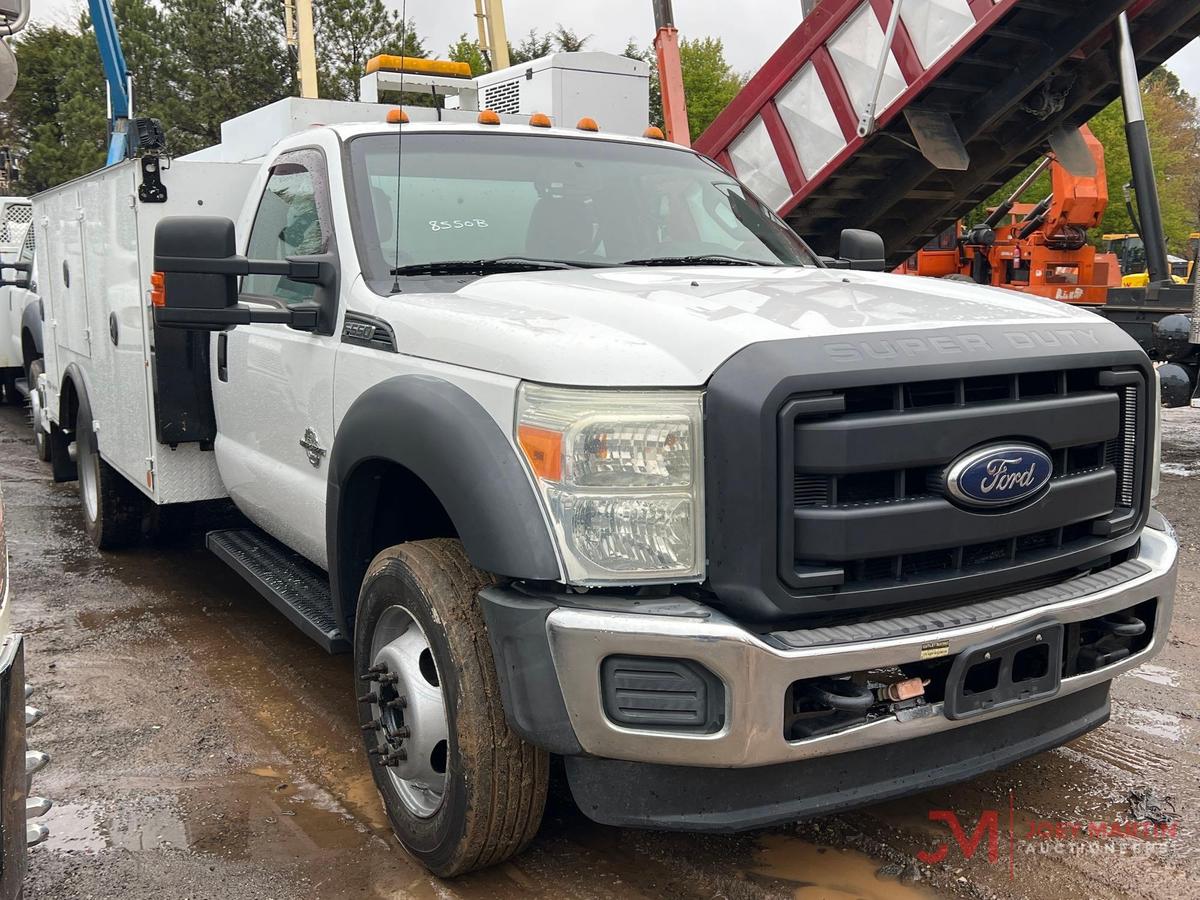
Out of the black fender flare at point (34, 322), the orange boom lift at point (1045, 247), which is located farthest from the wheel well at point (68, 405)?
the orange boom lift at point (1045, 247)

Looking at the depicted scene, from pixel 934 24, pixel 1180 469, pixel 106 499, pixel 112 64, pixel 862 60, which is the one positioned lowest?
pixel 1180 469

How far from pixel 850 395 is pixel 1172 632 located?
10.7 ft

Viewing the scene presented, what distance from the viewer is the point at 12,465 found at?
960 cm

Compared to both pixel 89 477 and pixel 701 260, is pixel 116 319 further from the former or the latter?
pixel 701 260

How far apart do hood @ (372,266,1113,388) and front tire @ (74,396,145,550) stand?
3.47m

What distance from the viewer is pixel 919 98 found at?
7.74 meters

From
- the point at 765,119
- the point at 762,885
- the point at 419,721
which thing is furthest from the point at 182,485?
the point at 765,119

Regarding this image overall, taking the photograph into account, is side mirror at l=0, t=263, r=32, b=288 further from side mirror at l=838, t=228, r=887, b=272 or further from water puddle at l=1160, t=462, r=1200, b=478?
water puddle at l=1160, t=462, r=1200, b=478

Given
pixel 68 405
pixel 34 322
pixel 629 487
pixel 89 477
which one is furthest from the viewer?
pixel 34 322

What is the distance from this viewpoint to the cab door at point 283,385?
381 cm

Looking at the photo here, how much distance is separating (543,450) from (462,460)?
8.5 inches

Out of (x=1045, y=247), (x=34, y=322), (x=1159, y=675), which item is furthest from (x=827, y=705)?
(x=1045, y=247)

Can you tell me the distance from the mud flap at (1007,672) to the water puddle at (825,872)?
1.94 feet

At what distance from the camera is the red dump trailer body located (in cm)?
741
